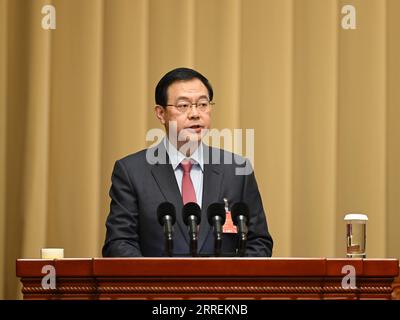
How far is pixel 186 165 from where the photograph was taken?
3.33 m

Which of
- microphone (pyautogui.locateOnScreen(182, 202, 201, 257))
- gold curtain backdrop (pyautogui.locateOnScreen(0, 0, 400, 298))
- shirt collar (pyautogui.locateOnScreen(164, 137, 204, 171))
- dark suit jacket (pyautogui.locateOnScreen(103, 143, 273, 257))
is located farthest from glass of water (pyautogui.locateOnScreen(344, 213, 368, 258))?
gold curtain backdrop (pyautogui.locateOnScreen(0, 0, 400, 298))

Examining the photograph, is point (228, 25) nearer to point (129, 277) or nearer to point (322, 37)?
point (322, 37)

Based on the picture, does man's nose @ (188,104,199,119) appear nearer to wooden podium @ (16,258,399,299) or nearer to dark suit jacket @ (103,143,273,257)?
dark suit jacket @ (103,143,273,257)

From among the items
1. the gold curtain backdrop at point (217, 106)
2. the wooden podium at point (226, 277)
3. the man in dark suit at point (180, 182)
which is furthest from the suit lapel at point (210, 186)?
the gold curtain backdrop at point (217, 106)

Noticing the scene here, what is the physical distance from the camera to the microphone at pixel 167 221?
2.65 m

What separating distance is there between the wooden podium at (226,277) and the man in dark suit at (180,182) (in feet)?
2.25

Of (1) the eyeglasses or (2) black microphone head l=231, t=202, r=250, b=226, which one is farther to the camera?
(1) the eyeglasses

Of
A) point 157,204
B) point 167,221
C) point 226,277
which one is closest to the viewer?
point 226,277

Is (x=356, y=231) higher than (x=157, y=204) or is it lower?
lower

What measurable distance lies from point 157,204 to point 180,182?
157mm

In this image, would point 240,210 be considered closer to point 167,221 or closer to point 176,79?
point 167,221

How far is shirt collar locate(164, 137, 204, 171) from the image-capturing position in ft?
10.9

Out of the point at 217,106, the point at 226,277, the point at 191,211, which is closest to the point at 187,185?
the point at 191,211
